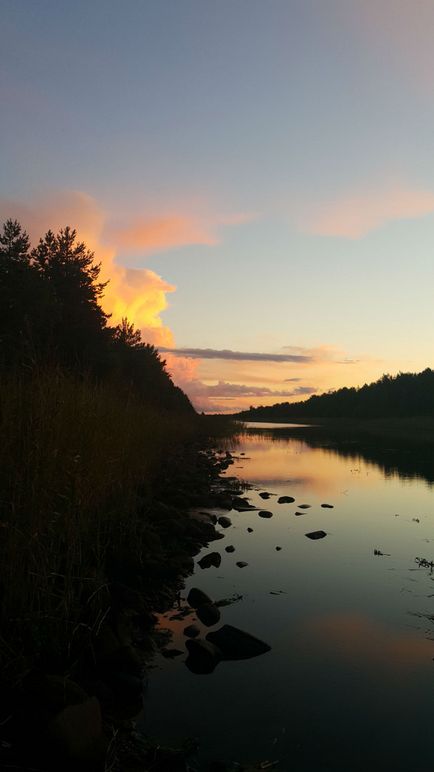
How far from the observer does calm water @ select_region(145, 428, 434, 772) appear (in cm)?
484

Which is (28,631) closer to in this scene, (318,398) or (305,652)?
(305,652)

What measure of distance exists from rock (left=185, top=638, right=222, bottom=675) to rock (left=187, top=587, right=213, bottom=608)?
1553mm

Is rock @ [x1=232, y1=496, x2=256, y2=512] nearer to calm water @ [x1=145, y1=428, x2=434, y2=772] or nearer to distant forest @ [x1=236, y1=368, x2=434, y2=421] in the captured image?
calm water @ [x1=145, y1=428, x2=434, y2=772]

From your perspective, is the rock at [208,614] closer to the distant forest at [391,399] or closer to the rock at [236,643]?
the rock at [236,643]

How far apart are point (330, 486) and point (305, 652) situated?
52.8 feet

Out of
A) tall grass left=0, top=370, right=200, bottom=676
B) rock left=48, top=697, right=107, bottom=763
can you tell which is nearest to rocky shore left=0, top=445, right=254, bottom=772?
rock left=48, top=697, right=107, bottom=763

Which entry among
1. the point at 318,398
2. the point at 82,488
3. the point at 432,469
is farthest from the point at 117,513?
the point at 318,398

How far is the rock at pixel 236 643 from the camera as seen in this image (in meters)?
6.53

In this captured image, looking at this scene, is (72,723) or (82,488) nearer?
(72,723)

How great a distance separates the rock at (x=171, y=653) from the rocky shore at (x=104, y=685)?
152 millimetres

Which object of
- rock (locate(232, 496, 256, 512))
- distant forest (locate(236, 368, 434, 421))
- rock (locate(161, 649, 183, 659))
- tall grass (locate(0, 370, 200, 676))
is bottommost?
rock (locate(161, 649, 183, 659))

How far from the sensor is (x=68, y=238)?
48.4 m

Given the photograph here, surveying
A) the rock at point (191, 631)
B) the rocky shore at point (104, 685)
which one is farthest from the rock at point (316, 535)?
the rock at point (191, 631)

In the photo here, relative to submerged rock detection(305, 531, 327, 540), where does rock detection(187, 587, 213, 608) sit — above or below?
below
